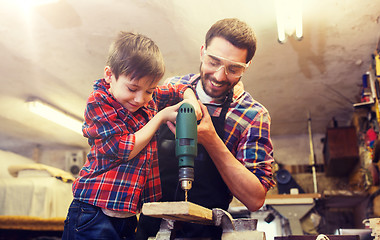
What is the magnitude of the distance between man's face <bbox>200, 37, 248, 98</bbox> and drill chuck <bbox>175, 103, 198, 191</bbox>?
477 millimetres

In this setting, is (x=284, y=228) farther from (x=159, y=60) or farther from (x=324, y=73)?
(x=159, y=60)

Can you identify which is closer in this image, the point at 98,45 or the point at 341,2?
the point at 341,2

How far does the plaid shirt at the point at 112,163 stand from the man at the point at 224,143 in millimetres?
193

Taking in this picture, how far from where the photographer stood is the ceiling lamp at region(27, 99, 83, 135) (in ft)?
18.6

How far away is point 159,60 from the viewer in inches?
60.1

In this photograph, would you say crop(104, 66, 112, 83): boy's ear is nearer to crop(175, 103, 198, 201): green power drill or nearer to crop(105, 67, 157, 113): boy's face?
crop(105, 67, 157, 113): boy's face

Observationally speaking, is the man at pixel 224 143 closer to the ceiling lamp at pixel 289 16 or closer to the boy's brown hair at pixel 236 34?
the boy's brown hair at pixel 236 34

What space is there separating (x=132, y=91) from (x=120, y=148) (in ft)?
0.79

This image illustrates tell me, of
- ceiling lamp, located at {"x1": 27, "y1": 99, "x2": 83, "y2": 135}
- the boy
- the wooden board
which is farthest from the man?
ceiling lamp, located at {"x1": 27, "y1": 99, "x2": 83, "y2": 135}

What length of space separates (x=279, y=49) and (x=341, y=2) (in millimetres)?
963

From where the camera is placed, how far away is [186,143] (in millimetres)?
1295

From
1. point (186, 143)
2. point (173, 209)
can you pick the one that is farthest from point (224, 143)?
point (173, 209)

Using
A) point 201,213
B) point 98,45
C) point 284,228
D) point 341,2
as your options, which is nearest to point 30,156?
point 98,45

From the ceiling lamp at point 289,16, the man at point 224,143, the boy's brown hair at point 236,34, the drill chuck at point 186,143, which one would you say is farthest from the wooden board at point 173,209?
the ceiling lamp at point 289,16
